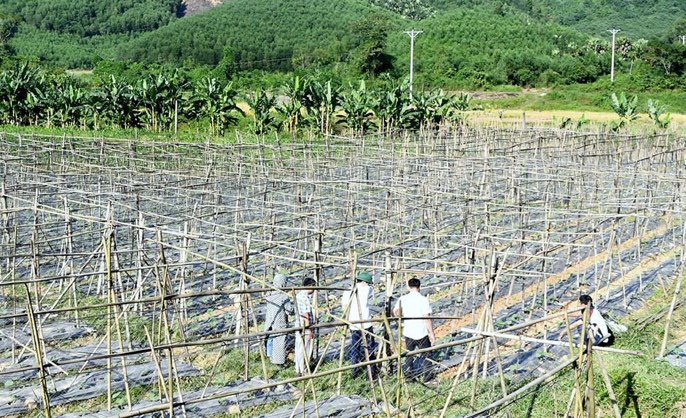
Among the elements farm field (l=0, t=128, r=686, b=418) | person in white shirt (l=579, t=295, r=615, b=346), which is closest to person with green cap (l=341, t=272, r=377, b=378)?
farm field (l=0, t=128, r=686, b=418)

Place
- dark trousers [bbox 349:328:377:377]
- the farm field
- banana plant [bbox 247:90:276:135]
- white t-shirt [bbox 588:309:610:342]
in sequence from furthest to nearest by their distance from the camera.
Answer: banana plant [bbox 247:90:276:135]
white t-shirt [bbox 588:309:610:342]
dark trousers [bbox 349:328:377:377]
the farm field

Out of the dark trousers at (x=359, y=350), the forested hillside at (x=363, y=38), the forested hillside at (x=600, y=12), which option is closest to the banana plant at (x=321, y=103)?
the forested hillside at (x=363, y=38)

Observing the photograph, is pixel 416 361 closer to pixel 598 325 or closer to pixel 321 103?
pixel 598 325

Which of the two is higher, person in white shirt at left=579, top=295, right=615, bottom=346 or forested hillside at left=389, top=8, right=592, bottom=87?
forested hillside at left=389, top=8, right=592, bottom=87


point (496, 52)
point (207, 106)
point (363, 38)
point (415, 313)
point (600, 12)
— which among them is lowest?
point (415, 313)

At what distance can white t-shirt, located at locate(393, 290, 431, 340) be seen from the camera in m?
7.11

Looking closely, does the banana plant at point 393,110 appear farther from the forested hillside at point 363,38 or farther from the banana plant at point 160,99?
the forested hillside at point 363,38

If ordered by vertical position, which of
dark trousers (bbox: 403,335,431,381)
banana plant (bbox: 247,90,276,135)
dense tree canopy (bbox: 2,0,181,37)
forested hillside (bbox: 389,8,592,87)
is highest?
dense tree canopy (bbox: 2,0,181,37)

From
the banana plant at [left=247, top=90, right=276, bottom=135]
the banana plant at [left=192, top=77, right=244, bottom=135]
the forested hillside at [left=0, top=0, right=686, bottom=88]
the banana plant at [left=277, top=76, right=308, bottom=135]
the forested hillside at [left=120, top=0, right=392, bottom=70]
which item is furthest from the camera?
the forested hillside at [left=120, top=0, right=392, bottom=70]

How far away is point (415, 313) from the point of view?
7145mm

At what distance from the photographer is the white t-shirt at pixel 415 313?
23.3 feet

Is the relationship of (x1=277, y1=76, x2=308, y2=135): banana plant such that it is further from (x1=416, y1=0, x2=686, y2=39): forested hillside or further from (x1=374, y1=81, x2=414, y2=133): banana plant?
(x1=416, y1=0, x2=686, y2=39): forested hillside

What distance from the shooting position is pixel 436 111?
2778 centimetres

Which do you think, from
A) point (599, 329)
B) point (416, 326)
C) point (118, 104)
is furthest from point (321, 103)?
point (416, 326)
